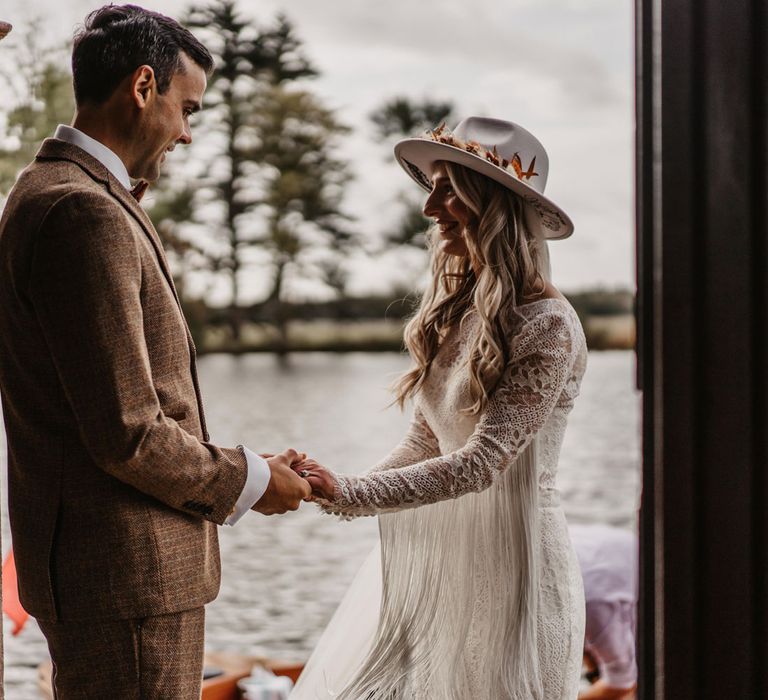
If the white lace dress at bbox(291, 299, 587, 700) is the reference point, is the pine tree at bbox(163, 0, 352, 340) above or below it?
above

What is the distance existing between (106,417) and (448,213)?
0.89 m

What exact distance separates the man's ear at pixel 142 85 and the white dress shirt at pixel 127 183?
0.09 metres

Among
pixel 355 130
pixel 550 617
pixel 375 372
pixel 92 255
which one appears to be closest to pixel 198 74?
pixel 92 255

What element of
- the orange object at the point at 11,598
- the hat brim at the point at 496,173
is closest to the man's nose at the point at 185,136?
the hat brim at the point at 496,173

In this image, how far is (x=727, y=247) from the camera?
1248mm

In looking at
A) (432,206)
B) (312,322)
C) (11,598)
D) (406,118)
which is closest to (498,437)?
(432,206)

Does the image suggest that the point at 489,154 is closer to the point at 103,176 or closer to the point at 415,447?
the point at 415,447

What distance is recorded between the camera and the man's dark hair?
1.51m

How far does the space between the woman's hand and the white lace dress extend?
2 cm

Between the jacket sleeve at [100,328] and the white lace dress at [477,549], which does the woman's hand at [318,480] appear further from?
the jacket sleeve at [100,328]

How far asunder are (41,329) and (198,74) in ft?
1.64

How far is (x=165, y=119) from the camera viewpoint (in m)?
1.56

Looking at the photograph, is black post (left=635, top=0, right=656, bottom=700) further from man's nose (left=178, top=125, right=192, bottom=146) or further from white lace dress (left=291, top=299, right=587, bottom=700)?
man's nose (left=178, top=125, right=192, bottom=146)

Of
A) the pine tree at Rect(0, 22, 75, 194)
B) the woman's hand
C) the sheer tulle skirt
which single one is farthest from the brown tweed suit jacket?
the pine tree at Rect(0, 22, 75, 194)
